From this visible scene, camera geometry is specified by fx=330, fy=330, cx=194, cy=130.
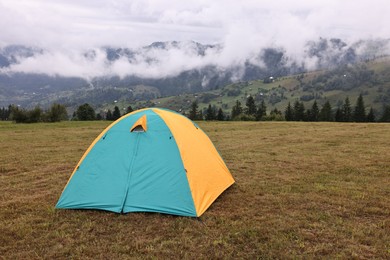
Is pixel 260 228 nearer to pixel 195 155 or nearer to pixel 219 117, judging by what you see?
pixel 195 155

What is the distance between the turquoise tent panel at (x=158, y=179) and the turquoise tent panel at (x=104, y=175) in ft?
0.96

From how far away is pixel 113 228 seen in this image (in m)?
8.05

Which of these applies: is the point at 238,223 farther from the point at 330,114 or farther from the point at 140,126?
the point at 330,114

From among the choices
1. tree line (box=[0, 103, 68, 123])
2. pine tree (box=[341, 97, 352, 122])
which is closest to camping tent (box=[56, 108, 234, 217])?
tree line (box=[0, 103, 68, 123])

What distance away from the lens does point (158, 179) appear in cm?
913

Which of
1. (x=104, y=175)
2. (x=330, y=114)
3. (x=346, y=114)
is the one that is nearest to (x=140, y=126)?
(x=104, y=175)

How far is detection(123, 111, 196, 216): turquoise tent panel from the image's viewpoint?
8.80 meters

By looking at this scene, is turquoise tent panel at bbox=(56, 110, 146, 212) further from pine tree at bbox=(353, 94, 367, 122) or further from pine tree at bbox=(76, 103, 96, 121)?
pine tree at bbox=(353, 94, 367, 122)

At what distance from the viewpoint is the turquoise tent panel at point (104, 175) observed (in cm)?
909

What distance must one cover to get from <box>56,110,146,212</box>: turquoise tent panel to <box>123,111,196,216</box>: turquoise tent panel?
0.96 feet

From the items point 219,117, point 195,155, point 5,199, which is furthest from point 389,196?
point 219,117

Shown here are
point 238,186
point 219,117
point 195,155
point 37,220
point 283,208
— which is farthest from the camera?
point 219,117

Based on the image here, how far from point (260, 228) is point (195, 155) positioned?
3.13m

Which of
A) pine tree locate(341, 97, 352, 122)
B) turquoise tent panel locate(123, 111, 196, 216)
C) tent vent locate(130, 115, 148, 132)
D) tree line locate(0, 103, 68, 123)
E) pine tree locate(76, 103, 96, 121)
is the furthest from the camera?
pine tree locate(76, 103, 96, 121)
